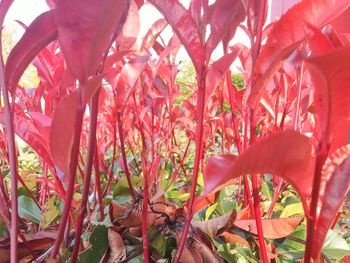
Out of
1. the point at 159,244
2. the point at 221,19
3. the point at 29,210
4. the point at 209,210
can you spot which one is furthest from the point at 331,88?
the point at 29,210

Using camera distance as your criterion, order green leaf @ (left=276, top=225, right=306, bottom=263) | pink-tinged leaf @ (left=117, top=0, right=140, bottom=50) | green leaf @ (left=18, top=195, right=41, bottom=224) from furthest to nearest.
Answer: green leaf @ (left=18, top=195, right=41, bottom=224) → green leaf @ (left=276, top=225, right=306, bottom=263) → pink-tinged leaf @ (left=117, top=0, right=140, bottom=50)

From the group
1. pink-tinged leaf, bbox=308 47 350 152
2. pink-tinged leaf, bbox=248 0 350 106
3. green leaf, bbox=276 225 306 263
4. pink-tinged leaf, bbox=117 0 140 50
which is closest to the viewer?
pink-tinged leaf, bbox=308 47 350 152

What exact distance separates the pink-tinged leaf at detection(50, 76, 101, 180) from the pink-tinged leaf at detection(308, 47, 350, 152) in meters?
0.19

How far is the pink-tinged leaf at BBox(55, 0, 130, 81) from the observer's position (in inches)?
13.7

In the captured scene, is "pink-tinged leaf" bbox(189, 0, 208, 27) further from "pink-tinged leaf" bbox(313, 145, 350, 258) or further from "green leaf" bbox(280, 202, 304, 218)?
"green leaf" bbox(280, 202, 304, 218)

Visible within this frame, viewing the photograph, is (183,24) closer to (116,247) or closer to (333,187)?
(333,187)

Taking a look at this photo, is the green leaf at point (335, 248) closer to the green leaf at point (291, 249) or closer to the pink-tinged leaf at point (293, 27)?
the green leaf at point (291, 249)

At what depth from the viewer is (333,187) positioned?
37cm

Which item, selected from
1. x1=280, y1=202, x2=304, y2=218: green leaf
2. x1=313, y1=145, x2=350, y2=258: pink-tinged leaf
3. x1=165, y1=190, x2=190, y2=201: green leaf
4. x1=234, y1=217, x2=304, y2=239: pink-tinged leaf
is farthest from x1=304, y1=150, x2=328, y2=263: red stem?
x1=165, y1=190, x2=190, y2=201: green leaf

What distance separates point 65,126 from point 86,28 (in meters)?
0.11

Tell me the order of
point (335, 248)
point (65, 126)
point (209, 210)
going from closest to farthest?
point (65, 126) → point (335, 248) → point (209, 210)

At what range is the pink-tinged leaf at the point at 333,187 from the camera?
0.37 m

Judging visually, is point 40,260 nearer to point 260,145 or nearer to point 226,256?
point 226,256

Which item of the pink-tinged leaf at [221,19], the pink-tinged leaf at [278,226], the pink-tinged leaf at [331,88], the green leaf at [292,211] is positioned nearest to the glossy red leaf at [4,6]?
the pink-tinged leaf at [221,19]
